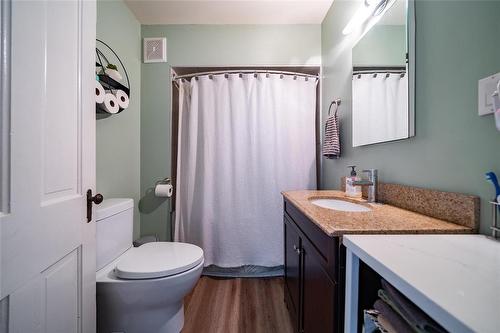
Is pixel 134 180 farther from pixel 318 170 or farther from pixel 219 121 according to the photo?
pixel 318 170

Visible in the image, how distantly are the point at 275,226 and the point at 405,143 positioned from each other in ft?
3.94

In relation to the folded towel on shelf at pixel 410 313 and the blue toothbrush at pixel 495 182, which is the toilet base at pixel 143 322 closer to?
the folded towel on shelf at pixel 410 313

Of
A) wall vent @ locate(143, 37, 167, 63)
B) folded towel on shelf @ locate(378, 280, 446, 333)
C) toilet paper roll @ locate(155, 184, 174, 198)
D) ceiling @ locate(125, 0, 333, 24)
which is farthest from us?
wall vent @ locate(143, 37, 167, 63)

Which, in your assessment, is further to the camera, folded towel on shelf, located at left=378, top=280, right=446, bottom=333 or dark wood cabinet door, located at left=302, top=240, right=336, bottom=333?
dark wood cabinet door, located at left=302, top=240, right=336, bottom=333

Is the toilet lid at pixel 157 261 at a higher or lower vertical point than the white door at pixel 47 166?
lower

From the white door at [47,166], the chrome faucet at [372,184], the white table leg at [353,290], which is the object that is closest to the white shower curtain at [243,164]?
the chrome faucet at [372,184]

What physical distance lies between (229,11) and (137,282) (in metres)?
2.05

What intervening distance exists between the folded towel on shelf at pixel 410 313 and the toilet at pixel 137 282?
3.06 feet

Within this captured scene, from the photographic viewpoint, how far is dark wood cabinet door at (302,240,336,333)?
65 centimetres

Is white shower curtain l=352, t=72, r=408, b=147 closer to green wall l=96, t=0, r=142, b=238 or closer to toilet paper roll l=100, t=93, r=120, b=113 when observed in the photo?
toilet paper roll l=100, t=93, r=120, b=113

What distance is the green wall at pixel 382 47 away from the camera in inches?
36.7

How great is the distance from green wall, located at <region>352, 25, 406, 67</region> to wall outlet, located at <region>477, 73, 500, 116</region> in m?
0.37

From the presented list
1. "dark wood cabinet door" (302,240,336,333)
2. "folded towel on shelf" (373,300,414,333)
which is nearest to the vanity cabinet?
"dark wood cabinet door" (302,240,336,333)

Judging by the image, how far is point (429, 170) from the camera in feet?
2.65
